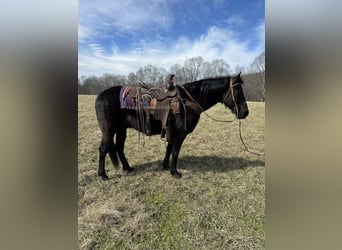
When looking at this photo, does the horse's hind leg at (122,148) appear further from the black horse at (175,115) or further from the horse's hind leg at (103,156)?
the horse's hind leg at (103,156)

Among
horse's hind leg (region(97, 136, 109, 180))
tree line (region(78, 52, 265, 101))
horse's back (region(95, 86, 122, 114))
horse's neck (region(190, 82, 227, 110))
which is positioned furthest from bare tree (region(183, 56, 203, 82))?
horse's hind leg (region(97, 136, 109, 180))

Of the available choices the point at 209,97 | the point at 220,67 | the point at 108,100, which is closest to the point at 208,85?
the point at 209,97

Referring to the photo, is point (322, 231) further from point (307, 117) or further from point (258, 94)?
point (258, 94)

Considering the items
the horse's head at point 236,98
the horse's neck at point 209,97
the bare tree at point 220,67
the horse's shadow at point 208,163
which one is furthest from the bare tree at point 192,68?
the horse's shadow at point 208,163

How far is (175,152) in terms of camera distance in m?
2.10

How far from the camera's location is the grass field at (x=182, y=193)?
65.2 inches

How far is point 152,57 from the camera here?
69.3 inches

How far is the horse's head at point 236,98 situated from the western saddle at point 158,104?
51cm

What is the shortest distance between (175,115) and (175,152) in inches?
14.3

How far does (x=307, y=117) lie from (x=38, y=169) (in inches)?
62.7

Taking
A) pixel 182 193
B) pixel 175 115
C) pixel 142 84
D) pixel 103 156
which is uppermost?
pixel 142 84

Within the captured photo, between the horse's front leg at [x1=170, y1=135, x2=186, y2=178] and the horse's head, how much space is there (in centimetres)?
57

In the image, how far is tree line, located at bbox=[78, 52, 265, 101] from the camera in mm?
1663

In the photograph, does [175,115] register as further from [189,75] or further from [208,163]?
[208,163]
